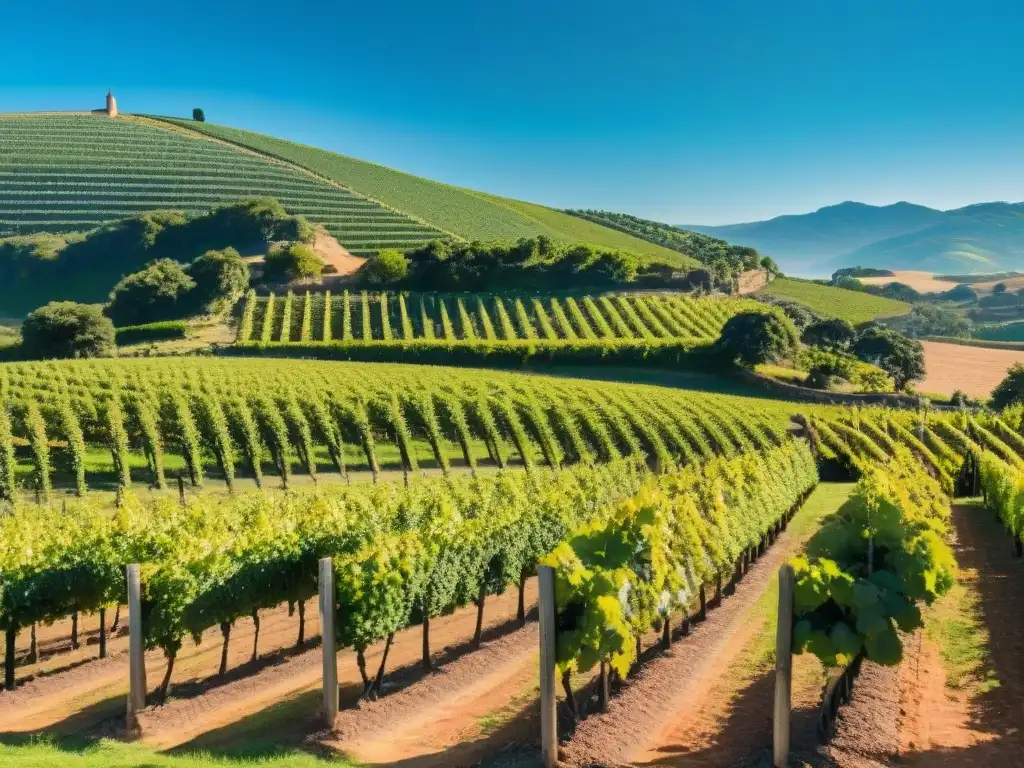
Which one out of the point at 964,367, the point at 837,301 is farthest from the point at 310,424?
the point at 837,301

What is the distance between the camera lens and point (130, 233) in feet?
295

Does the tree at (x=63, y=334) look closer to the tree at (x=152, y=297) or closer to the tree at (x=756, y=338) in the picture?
the tree at (x=152, y=297)

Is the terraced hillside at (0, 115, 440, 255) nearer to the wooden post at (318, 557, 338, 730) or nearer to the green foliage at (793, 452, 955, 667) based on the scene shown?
the wooden post at (318, 557, 338, 730)

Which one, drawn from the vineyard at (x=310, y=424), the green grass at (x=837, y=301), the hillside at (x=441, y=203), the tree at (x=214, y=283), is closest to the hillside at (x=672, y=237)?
the hillside at (x=441, y=203)

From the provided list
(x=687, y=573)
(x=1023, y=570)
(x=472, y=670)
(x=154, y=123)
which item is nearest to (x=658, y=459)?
(x=1023, y=570)

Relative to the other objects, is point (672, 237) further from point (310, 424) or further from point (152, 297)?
point (310, 424)

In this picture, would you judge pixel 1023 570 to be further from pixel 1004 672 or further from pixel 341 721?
pixel 341 721

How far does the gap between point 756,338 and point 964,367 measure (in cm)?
3348

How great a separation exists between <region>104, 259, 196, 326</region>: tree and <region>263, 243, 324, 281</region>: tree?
848cm

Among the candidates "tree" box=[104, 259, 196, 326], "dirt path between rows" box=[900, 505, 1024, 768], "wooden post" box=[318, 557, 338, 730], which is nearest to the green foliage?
"dirt path between rows" box=[900, 505, 1024, 768]

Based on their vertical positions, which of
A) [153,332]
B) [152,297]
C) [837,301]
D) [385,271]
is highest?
[385,271]

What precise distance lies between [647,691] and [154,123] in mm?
155405

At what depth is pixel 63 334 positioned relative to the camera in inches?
2021

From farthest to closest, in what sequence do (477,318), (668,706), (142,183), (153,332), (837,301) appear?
(142,183)
(837,301)
(477,318)
(153,332)
(668,706)
